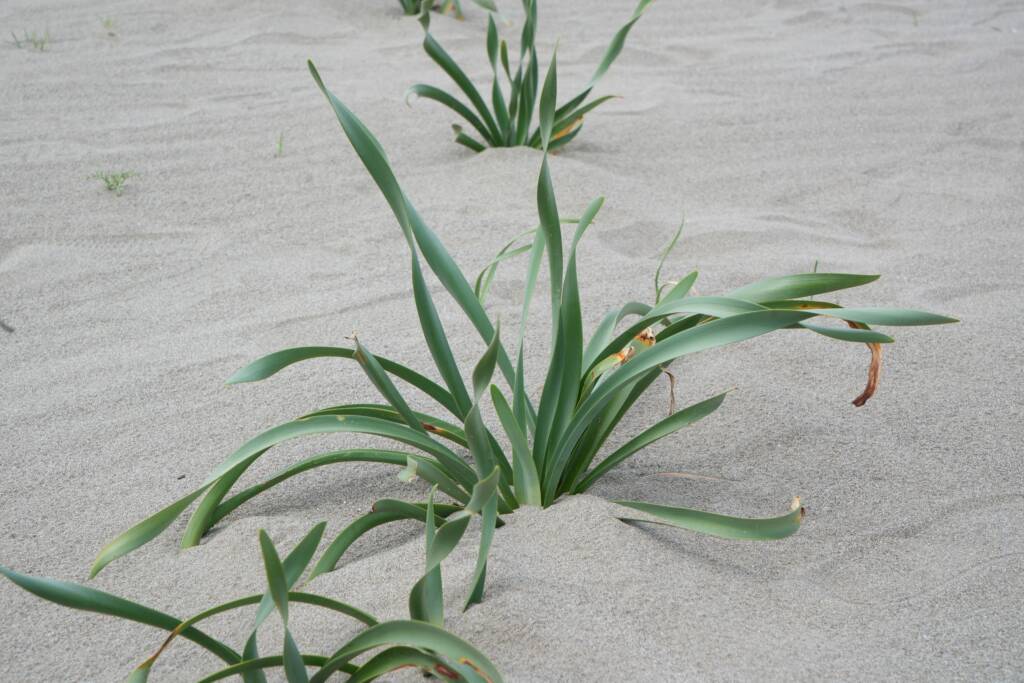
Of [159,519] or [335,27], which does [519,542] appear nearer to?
[159,519]

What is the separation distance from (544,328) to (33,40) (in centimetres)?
273

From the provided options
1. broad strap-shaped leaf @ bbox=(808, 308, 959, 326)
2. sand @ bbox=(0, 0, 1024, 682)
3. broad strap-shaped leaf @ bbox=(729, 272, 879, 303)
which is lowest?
sand @ bbox=(0, 0, 1024, 682)

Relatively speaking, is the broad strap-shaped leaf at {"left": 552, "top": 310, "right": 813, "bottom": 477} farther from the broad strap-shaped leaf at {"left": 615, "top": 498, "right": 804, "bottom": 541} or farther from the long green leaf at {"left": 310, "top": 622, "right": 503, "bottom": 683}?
the long green leaf at {"left": 310, "top": 622, "right": 503, "bottom": 683}

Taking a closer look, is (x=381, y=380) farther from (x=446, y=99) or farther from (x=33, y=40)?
(x=33, y=40)

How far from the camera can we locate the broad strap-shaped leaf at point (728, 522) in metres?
1.07

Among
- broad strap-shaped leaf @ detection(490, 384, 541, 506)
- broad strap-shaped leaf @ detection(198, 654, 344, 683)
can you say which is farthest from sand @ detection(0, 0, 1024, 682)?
broad strap-shaped leaf @ detection(198, 654, 344, 683)

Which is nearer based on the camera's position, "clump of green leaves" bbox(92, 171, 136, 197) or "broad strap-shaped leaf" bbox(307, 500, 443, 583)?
"broad strap-shaped leaf" bbox(307, 500, 443, 583)

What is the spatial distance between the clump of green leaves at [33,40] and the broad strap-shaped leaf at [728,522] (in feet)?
10.9

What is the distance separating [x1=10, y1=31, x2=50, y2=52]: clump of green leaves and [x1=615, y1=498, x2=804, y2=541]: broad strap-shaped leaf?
3330 mm

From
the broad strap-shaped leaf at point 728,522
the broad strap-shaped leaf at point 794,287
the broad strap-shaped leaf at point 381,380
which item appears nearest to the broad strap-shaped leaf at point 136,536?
the broad strap-shaped leaf at point 381,380

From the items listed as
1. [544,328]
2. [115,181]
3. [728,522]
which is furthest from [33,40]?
[728,522]

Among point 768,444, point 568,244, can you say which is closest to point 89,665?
point 768,444

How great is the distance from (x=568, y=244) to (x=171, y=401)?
0.96m

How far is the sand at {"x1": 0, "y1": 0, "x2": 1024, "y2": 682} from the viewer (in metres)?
1.18
